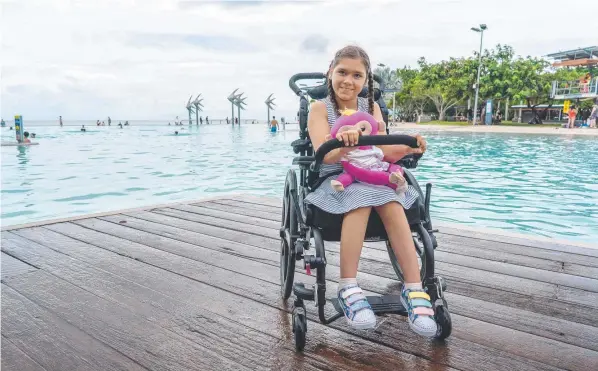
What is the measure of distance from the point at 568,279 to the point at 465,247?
672 millimetres

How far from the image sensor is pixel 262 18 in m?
5.37

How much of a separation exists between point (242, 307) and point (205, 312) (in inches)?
6.6

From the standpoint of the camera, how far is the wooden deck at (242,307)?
1546 millimetres

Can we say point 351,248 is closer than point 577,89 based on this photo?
Yes

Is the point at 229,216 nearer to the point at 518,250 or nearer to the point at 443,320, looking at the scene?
the point at 518,250

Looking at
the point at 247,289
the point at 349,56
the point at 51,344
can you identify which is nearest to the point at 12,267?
the point at 51,344

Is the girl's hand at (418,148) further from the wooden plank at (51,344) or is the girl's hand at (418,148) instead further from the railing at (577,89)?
the railing at (577,89)

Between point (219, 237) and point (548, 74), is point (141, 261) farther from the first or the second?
point (548, 74)

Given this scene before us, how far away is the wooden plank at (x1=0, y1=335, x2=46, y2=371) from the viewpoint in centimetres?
149

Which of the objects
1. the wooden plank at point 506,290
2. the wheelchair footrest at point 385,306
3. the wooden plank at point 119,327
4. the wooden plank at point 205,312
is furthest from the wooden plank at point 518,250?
the wooden plank at point 119,327

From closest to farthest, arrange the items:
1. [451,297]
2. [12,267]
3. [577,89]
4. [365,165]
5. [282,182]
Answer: [365,165]
[451,297]
[12,267]
[282,182]
[577,89]

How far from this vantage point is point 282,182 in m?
9.89

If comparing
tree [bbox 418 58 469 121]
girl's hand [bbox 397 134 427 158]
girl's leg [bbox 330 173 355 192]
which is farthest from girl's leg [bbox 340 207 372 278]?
tree [bbox 418 58 469 121]

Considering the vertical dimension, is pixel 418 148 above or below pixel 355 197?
above
